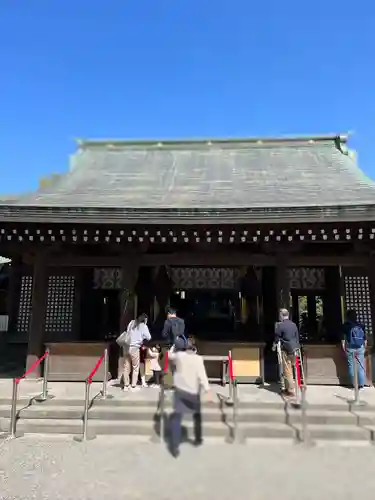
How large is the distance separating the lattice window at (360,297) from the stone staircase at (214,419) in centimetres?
275

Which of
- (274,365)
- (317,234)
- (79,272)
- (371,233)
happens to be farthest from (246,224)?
(79,272)

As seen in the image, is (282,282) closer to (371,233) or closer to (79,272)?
(371,233)

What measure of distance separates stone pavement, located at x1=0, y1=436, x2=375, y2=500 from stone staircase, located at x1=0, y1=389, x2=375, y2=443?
0.34 meters

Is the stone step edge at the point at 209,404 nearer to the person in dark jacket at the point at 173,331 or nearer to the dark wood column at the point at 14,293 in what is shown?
the person in dark jacket at the point at 173,331

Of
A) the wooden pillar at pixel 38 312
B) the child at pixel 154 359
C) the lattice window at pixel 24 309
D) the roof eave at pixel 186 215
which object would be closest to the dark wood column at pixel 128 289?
the child at pixel 154 359

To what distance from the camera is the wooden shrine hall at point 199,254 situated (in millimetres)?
7621

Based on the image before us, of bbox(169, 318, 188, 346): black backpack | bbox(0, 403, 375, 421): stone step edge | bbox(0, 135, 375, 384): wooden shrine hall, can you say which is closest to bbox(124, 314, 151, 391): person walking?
bbox(169, 318, 188, 346): black backpack

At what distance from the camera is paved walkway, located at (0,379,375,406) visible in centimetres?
668

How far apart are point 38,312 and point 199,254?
400cm

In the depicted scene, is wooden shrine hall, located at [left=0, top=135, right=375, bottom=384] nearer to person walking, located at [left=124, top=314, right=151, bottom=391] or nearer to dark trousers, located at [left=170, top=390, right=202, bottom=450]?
person walking, located at [left=124, top=314, right=151, bottom=391]

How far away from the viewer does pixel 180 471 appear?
4457 millimetres

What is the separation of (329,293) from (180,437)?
559cm

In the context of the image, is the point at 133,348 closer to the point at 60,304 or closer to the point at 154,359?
the point at 154,359

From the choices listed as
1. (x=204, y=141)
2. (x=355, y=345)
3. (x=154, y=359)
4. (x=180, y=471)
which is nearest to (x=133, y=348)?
(x=154, y=359)
